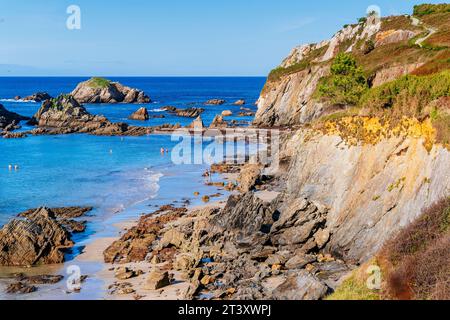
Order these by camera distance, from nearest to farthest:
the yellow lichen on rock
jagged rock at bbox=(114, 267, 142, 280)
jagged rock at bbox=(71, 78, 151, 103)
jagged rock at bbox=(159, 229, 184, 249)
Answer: the yellow lichen on rock, jagged rock at bbox=(114, 267, 142, 280), jagged rock at bbox=(159, 229, 184, 249), jagged rock at bbox=(71, 78, 151, 103)

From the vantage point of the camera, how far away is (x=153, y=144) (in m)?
79.0

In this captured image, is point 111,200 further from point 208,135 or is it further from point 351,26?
point 351,26

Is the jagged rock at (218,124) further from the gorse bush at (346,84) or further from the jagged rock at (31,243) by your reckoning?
the jagged rock at (31,243)

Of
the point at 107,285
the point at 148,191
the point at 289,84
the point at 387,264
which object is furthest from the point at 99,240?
the point at 289,84

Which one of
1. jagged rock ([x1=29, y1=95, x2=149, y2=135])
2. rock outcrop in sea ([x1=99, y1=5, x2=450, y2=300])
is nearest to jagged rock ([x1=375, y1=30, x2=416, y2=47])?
rock outcrop in sea ([x1=99, y1=5, x2=450, y2=300])

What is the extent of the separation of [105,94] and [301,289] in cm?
16039

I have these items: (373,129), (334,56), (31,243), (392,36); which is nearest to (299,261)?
(373,129)

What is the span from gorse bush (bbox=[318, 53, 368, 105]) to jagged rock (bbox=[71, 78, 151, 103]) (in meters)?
124

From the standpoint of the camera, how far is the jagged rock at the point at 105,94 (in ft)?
554

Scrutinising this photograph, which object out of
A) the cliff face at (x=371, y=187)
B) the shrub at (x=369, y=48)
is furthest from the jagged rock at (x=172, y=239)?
the shrub at (x=369, y=48)

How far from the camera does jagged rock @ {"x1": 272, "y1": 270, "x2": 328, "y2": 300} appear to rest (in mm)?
16797

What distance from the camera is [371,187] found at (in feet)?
87.7

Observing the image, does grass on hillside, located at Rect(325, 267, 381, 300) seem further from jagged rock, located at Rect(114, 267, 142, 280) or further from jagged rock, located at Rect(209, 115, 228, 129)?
jagged rock, located at Rect(209, 115, 228, 129)

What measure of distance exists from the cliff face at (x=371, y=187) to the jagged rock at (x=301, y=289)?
23.1 feet
